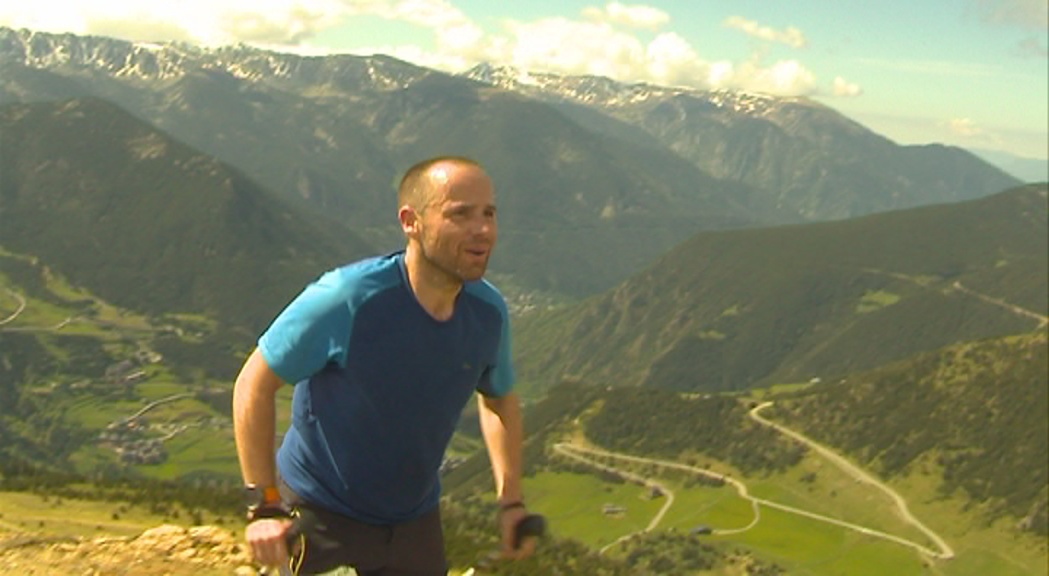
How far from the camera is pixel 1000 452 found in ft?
619

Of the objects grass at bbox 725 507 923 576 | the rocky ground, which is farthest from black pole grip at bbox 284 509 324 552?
grass at bbox 725 507 923 576

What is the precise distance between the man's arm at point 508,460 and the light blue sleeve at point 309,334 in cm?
193

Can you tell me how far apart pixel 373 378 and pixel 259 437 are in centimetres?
96

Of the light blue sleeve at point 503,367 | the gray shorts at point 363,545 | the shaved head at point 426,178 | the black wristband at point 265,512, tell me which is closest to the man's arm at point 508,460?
the light blue sleeve at point 503,367

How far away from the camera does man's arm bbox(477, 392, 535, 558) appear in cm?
955

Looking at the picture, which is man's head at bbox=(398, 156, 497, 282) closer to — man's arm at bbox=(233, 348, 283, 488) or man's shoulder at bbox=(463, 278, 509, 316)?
man's shoulder at bbox=(463, 278, 509, 316)

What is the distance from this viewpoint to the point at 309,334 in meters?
7.95

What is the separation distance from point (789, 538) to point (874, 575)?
1666cm

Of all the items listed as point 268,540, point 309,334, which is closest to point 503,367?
point 309,334

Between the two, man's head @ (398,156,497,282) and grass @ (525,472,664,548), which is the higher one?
man's head @ (398,156,497,282)

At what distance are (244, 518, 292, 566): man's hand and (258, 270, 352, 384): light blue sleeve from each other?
3.64ft

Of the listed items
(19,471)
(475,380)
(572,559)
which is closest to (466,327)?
(475,380)

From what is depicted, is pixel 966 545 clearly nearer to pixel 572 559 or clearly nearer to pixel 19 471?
pixel 572 559

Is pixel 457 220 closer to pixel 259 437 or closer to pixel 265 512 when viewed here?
pixel 259 437
